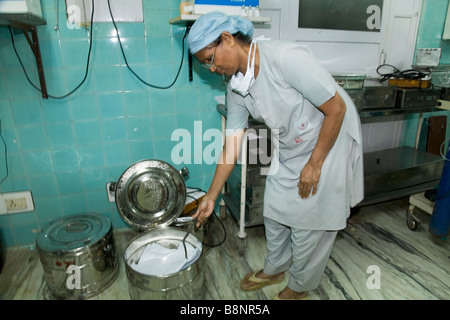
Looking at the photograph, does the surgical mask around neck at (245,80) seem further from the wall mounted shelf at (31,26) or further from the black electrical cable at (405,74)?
the black electrical cable at (405,74)

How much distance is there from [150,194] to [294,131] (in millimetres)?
786

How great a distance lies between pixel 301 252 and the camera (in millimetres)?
1187

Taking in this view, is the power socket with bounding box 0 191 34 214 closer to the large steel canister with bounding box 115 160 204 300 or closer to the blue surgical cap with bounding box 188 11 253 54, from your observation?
the large steel canister with bounding box 115 160 204 300

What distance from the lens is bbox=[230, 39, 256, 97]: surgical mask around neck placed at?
100 centimetres

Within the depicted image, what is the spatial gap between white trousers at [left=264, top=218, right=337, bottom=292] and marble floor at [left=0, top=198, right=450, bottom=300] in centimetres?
13

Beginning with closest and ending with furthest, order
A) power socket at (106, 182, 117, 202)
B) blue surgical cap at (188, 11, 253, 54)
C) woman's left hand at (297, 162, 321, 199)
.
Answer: blue surgical cap at (188, 11, 253, 54)
woman's left hand at (297, 162, 321, 199)
power socket at (106, 182, 117, 202)

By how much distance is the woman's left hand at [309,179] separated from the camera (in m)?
1.06

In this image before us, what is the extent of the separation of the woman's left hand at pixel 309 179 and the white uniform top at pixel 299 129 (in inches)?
1.0

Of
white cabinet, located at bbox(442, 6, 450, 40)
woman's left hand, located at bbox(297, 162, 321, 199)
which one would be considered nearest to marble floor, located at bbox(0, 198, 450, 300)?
woman's left hand, located at bbox(297, 162, 321, 199)

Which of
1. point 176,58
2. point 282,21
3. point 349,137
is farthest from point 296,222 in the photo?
point 282,21

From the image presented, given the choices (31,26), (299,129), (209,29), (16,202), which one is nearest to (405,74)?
(299,129)

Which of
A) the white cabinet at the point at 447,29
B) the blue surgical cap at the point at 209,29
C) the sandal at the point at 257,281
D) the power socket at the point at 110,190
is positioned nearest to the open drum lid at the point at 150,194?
the power socket at the point at 110,190

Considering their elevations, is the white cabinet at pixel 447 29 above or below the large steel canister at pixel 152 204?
above

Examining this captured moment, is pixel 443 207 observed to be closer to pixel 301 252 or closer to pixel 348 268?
pixel 348 268
